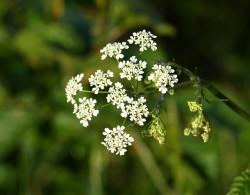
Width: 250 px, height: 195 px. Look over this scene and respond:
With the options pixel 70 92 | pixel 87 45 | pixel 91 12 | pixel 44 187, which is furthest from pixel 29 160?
pixel 70 92

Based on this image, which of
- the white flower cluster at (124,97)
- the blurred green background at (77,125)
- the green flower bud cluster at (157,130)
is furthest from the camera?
the blurred green background at (77,125)

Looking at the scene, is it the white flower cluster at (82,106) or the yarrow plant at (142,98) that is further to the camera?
the white flower cluster at (82,106)

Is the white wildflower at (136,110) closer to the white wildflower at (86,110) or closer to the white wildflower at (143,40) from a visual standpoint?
the white wildflower at (86,110)

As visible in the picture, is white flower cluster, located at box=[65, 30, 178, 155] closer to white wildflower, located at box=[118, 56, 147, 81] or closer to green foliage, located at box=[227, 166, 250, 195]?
white wildflower, located at box=[118, 56, 147, 81]

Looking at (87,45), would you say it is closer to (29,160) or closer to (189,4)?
(29,160)

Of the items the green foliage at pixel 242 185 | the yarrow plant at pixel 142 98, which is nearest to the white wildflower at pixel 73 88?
the yarrow plant at pixel 142 98

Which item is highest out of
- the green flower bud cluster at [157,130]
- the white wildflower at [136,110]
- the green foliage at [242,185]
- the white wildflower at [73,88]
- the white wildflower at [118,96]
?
the white wildflower at [73,88]

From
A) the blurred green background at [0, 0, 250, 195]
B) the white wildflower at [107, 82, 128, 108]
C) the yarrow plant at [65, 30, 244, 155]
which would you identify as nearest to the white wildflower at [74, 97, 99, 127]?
the yarrow plant at [65, 30, 244, 155]
